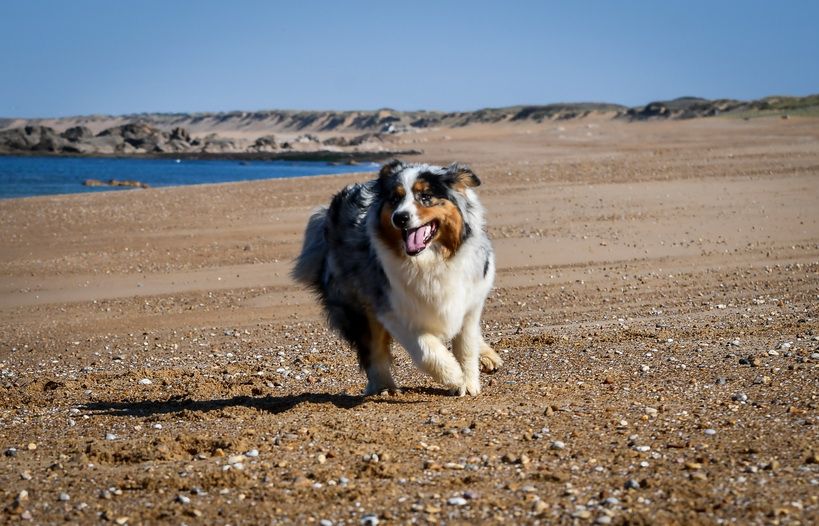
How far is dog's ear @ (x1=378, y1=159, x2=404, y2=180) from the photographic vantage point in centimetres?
791

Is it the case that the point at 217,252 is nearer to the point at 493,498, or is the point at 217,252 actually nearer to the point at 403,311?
the point at 403,311

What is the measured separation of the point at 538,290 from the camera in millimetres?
14352

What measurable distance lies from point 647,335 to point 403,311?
360cm

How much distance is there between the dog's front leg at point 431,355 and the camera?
7.78 m

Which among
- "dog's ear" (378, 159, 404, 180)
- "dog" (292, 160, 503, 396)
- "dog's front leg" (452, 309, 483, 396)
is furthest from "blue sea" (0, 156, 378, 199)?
"dog's front leg" (452, 309, 483, 396)

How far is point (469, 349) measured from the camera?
820 cm

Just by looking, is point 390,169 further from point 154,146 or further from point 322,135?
point 322,135

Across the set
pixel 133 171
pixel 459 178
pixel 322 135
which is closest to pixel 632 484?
pixel 459 178

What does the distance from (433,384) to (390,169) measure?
6.78ft

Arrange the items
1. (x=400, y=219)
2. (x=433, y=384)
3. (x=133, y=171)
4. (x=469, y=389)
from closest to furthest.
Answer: (x=400, y=219) → (x=469, y=389) → (x=433, y=384) → (x=133, y=171)

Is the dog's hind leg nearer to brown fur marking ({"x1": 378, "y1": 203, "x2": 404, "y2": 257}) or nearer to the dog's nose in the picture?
brown fur marking ({"x1": 378, "y1": 203, "x2": 404, "y2": 257})

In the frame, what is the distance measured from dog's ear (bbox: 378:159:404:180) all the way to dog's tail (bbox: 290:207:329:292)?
1.25m

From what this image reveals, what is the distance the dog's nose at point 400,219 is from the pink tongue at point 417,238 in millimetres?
195

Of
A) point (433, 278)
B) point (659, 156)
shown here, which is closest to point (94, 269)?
point (433, 278)
